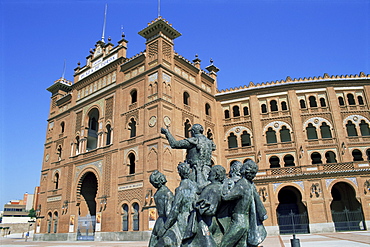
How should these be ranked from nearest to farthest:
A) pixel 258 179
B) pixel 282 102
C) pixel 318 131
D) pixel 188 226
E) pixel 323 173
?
1. pixel 188 226
2. pixel 323 173
3. pixel 258 179
4. pixel 318 131
5. pixel 282 102

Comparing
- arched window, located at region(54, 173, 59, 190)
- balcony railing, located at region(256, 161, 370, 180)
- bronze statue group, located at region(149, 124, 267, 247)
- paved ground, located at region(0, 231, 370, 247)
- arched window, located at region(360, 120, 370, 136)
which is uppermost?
arched window, located at region(360, 120, 370, 136)

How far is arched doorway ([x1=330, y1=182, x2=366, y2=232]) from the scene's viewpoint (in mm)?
20802

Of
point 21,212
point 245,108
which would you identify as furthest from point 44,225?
point 21,212

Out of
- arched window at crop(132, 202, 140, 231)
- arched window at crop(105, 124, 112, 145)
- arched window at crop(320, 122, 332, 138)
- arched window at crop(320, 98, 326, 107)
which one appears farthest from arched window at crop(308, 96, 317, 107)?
arched window at crop(105, 124, 112, 145)

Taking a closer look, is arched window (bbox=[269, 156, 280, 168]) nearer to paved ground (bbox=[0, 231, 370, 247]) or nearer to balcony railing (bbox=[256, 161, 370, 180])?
balcony railing (bbox=[256, 161, 370, 180])

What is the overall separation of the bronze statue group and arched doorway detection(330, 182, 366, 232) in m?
19.5

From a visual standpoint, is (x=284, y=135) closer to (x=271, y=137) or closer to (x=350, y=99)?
(x=271, y=137)

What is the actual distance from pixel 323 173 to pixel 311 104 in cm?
692

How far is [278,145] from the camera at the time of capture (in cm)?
2480

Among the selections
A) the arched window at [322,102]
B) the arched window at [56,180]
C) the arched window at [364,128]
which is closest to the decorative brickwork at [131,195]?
the arched window at [56,180]

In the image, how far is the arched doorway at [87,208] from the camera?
893 inches

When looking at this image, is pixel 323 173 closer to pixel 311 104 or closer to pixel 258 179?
pixel 258 179

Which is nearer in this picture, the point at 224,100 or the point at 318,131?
the point at 318,131

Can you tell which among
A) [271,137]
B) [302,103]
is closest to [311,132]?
[302,103]
